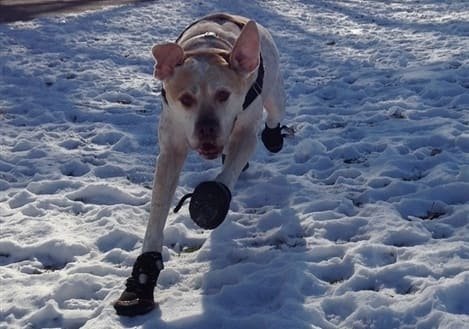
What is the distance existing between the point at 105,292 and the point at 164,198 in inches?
22.6

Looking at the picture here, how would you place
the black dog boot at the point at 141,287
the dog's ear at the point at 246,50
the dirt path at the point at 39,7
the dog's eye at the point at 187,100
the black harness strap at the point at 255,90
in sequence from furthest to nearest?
the dirt path at the point at 39,7, the black harness strap at the point at 255,90, the dog's ear at the point at 246,50, the dog's eye at the point at 187,100, the black dog boot at the point at 141,287

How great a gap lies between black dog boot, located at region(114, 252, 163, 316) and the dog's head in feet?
1.96

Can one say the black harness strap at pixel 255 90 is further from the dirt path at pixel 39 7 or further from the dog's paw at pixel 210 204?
the dirt path at pixel 39 7

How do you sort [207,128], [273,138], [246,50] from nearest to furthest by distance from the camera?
[207,128], [246,50], [273,138]

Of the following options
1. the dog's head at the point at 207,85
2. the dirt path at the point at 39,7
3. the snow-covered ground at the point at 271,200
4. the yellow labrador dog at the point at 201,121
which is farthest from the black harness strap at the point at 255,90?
the dirt path at the point at 39,7

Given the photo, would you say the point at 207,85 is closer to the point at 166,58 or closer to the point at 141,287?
the point at 166,58

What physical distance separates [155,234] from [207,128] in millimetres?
685

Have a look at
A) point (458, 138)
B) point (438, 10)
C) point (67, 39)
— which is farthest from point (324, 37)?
point (458, 138)

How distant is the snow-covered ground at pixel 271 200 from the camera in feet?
11.6

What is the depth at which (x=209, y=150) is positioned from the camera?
11.7 feet

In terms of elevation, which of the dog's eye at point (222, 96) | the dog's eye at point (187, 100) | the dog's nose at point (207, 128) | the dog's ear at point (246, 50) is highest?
the dog's ear at point (246, 50)

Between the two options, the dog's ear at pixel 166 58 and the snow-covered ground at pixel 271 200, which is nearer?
the snow-covered ground at pixel 271 200

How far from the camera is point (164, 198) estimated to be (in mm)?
3971

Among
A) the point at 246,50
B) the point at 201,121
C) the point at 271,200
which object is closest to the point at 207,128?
the point at 201,121
